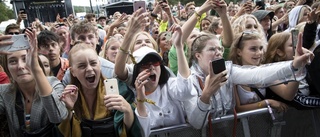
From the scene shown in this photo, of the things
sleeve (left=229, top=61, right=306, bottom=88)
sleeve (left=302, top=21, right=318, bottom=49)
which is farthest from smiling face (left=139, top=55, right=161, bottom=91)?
sleeve (left=302, top=21, right=318, bottom=49)

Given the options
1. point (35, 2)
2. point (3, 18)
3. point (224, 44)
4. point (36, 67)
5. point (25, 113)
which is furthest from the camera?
point (3, 18)

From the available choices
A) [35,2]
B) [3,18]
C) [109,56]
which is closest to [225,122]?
[109,56]

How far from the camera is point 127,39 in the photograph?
2.37m

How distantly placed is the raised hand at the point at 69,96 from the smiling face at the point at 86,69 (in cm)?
16

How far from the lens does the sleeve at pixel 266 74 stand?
1.99m

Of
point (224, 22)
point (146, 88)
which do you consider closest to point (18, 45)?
point (146, 88)

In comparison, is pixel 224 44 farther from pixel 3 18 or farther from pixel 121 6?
pixel 3 18

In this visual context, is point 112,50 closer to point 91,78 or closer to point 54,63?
point 54,63

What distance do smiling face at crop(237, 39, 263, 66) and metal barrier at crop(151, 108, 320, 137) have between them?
0.55m

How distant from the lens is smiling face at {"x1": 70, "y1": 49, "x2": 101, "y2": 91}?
2082 mm

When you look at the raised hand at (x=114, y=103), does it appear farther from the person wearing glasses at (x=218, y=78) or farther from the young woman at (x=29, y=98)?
the person wearing glasses at (x=218, y=78)

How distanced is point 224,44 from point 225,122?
1309mm

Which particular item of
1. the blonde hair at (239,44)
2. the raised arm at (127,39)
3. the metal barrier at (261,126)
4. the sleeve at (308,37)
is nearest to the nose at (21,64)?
the raised arm at (127,39)

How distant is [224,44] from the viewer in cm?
337
